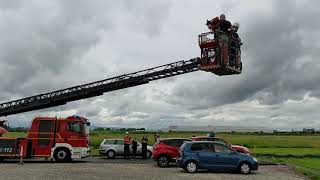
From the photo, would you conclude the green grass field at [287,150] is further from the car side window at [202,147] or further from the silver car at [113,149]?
the silver car at [113,149]

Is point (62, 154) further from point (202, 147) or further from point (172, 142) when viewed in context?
point (202, 147)

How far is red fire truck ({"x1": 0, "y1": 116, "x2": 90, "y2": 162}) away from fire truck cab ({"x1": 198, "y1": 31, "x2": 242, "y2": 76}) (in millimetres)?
8364

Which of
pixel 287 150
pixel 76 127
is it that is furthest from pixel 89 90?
pixel 287 150

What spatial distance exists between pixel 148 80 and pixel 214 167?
309 inches

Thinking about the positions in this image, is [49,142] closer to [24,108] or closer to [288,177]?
[24,108]

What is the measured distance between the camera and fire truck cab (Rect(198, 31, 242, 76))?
80.3ft

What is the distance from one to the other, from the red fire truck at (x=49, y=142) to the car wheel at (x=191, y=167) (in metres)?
8.29

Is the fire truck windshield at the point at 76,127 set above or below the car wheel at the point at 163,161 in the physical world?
above

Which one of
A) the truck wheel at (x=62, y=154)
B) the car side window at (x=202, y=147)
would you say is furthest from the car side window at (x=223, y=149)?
the truck wheel at (x=62, y=154)

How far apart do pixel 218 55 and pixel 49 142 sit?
35.5 ft

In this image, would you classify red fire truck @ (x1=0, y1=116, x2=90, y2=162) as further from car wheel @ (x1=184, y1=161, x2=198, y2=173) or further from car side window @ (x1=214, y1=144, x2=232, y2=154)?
car side window @ (x1=214, y1=144, x2=232, y2=154)

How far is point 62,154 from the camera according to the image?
25.6 metres

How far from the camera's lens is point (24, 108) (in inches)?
1059

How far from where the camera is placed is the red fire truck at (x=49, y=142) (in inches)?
999
